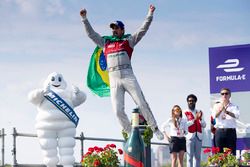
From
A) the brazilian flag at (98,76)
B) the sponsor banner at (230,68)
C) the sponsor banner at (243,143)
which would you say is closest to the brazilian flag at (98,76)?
the brazilian flag at (98,76)

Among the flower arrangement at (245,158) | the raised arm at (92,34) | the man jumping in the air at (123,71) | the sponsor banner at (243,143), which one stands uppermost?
the raised arm at (92,34)

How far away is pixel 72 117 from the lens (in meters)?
13.4

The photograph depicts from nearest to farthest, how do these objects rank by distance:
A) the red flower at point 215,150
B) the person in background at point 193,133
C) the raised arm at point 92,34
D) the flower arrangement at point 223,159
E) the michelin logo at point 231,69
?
the raised arm at point 92,34 → the flower arrangement at point 223,159 → the red flower at point 215,150 → the person in background at point 193,133 → the michelin logo at point 231,69

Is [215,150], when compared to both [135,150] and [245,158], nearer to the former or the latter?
[245,158]

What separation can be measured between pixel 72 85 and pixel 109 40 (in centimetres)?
289

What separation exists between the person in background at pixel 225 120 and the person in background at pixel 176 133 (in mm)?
670

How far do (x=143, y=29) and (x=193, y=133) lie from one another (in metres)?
3.01

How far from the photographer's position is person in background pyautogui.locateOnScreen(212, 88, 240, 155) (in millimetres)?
12281

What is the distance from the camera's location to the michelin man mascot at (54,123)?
43.4ft

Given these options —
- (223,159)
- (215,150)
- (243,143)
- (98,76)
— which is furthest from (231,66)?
(223,159)

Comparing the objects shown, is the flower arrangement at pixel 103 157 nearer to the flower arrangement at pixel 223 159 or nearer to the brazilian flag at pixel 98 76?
the flower arrangement at pixel 223 159

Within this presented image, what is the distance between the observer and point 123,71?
35.6 feet

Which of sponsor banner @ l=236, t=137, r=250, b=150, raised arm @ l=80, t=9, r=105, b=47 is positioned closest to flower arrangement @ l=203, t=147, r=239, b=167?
sponsor banner @ l=236, t=137, r=250, b=150

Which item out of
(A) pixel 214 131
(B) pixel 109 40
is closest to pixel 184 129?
(A) pixel 214 131
